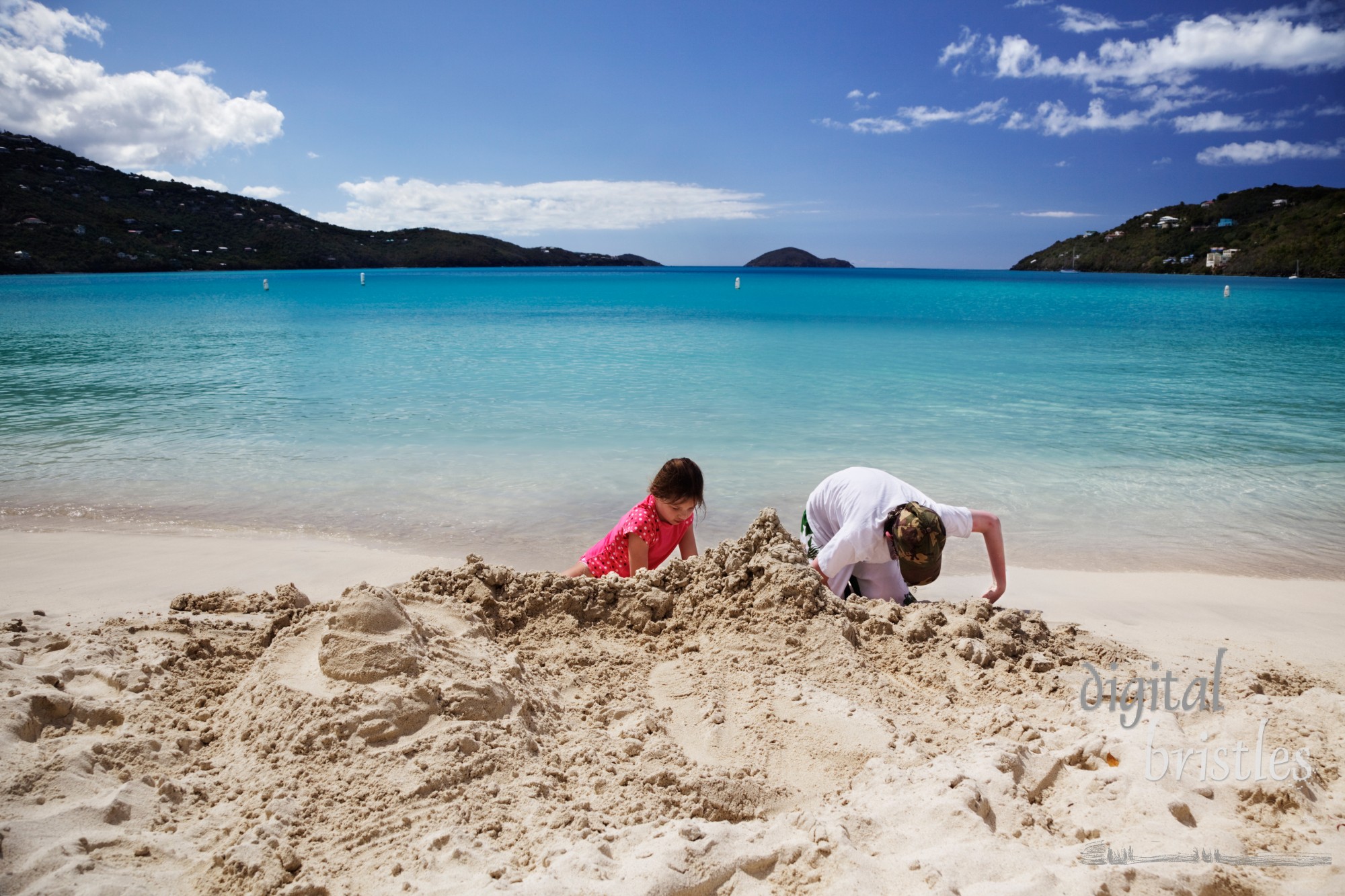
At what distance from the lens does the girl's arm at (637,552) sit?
4.33 meters

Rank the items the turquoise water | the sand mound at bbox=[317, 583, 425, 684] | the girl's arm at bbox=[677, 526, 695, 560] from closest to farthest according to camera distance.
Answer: the sand mound at bbox=[317, 583, 425, 684]
the girl's arm at bbox=[677, 526, 695, 560]
the turquoise water

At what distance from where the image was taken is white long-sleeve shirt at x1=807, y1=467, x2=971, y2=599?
392 cm

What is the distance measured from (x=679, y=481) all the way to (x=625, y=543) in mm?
557

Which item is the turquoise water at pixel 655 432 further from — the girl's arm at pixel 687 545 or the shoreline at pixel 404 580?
the girl's arm at pixel 687 545

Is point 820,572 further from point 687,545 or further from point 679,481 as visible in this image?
point 687,545

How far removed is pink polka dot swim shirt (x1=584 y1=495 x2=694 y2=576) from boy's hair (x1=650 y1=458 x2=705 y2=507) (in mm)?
207

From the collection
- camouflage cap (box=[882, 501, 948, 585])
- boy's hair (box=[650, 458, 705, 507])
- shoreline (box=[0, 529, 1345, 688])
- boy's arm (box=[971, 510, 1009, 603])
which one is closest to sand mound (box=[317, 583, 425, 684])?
boy's hair (box=[650, 458, 705, 507])

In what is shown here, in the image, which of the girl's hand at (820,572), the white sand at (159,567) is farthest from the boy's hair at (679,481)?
the white sand at (159,567)

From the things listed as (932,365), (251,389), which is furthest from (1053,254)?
(251,389)

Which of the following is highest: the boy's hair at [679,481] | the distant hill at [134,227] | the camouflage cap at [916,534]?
the distant hill at [134,227]

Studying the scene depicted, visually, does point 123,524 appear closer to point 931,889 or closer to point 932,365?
point 931,889

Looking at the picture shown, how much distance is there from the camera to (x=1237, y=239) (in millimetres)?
91312

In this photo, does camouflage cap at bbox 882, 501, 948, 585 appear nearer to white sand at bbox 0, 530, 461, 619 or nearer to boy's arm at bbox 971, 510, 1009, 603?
boy's arm at bbox 971, 510, 1009, 603

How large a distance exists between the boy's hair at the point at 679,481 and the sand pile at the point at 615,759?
79 centimetres
